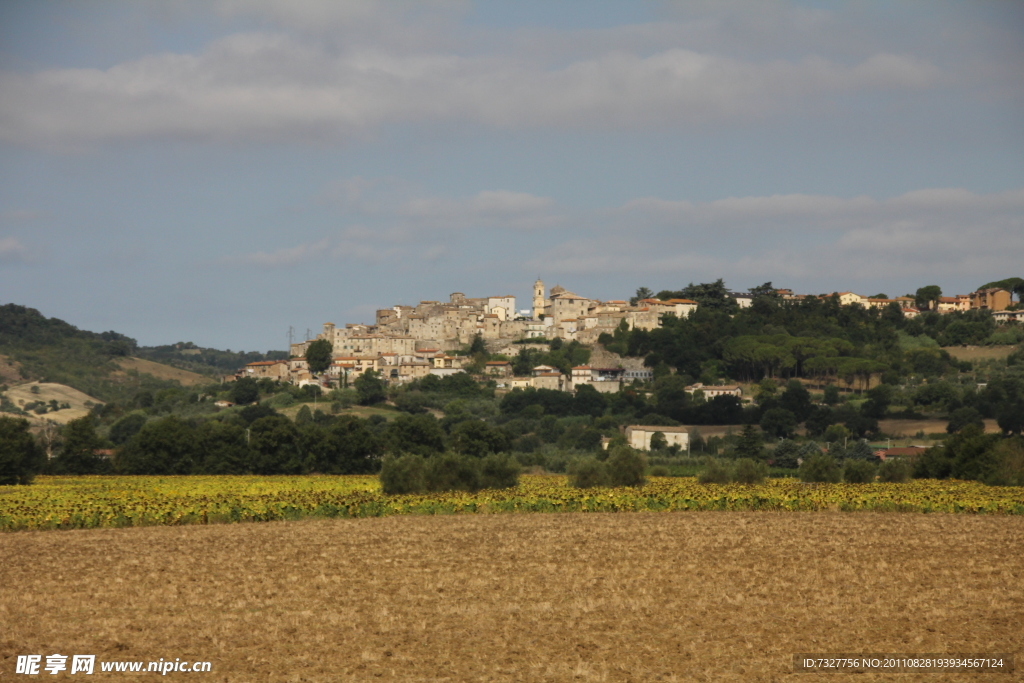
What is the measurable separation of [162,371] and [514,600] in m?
163

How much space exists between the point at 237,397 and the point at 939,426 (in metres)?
64.3

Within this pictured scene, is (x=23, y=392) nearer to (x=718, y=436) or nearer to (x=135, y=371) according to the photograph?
(x=135, y=371)

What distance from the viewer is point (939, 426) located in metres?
87.8

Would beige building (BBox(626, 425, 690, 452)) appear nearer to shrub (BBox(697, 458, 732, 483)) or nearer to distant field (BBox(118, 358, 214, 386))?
shrub (BBox(697, 458, 732, 483))

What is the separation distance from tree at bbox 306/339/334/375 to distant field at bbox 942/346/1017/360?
220ft

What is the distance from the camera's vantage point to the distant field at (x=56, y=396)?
4825 inches

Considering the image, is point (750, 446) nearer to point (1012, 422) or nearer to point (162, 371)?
point (1012, 422)

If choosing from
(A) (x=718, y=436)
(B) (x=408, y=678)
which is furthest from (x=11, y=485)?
(A) (x=718, y=436)

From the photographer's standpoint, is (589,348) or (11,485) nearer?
(11,485)

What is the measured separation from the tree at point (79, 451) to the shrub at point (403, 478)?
77.0ft

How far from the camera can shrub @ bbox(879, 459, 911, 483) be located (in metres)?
46.7

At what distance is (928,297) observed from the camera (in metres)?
154

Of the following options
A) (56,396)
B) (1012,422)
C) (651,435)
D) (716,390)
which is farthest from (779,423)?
(56,396)

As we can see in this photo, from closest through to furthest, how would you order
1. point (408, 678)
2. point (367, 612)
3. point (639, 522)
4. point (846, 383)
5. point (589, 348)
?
point (408, 678) → point (367, 612) → point (639, 522) → point (846, 383) → point (589, 348)
